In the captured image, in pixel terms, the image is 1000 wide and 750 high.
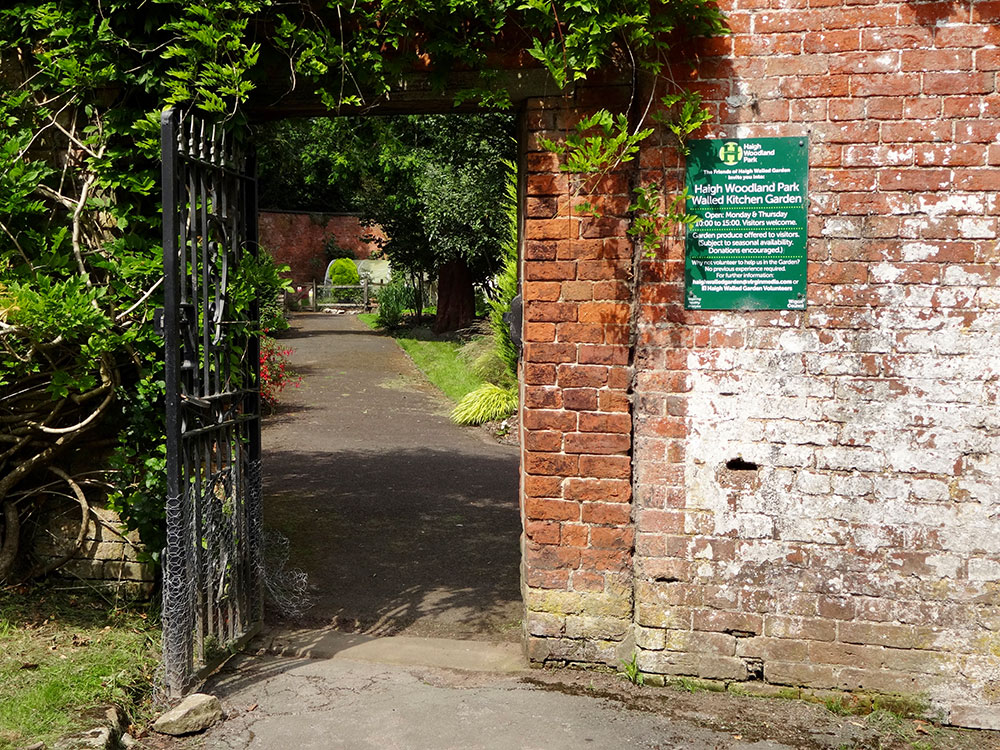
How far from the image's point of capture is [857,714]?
4.34 m

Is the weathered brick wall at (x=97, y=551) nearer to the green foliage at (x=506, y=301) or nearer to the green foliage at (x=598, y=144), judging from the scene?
the green foliage at (x=598, y=144)

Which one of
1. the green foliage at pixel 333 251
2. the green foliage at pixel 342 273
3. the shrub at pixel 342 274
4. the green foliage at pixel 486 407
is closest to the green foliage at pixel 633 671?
the green foliage at pixel 486 407

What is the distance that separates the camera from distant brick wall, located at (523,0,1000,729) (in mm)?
4266

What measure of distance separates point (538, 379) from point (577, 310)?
395 millimetres

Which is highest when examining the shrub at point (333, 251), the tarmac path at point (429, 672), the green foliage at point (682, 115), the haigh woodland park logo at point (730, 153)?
the shrub at point (333, 251)

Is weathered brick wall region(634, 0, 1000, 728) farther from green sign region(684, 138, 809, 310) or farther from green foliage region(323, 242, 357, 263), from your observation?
green foliage region(323, 242, 357, 263)

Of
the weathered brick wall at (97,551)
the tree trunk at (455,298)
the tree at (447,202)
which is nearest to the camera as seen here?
the weathered brick wall at (97,551)

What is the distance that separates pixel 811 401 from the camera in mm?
4402

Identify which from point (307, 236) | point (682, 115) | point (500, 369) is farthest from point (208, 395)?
point (307, 236)

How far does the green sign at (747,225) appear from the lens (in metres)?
4.39

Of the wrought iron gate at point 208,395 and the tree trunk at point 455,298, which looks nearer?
the wrought iron gate at point 208,395

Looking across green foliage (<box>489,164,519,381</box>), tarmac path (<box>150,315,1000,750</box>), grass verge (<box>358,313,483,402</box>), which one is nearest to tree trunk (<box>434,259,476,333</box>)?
grass verge (<box>358,313,483,402</box>)

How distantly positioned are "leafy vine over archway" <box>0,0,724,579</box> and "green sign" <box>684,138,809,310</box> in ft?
0.75

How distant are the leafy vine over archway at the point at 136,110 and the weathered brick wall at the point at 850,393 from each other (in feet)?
1.70
